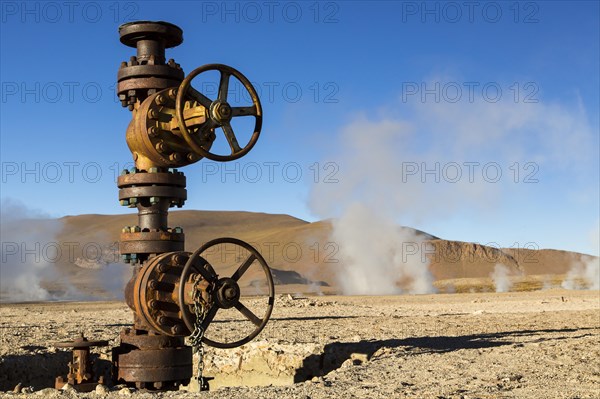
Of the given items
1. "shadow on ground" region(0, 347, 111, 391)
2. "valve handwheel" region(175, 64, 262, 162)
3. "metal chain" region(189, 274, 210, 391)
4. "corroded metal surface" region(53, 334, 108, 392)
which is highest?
"valve handwheel" region(175, 64, 262, 162)

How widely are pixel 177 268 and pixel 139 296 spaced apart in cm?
51

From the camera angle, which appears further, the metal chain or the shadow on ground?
the shadow on ground

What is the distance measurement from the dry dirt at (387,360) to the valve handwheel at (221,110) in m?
2.55

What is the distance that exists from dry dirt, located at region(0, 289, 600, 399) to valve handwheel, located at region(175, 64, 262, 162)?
2.55 metres

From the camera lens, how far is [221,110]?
23.5ft

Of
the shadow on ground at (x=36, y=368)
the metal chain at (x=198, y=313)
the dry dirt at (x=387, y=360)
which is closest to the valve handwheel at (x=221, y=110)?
the metal chain at (x=198, y=313)

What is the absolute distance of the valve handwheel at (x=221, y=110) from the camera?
23.0 ft

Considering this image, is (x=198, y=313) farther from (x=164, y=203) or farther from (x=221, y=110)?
(x=221, y=110)

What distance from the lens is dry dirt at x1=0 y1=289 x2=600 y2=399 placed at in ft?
24.0

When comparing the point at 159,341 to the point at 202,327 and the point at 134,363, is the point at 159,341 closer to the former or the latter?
the point at 134,363

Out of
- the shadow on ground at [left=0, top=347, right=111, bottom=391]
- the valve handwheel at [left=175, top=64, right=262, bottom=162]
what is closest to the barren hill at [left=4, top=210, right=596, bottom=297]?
the shadow on ground at [left=0, top=347, right=111, bottom=391]

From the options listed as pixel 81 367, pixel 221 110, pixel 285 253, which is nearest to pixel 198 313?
pixel 81 367

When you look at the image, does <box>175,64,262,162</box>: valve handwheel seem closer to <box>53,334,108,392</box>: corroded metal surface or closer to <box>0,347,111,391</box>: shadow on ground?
<box>53,334,108,392</box>: corroded metal surface

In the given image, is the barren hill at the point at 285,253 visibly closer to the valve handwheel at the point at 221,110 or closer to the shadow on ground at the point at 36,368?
the shadow on ground at the point at 36,368
